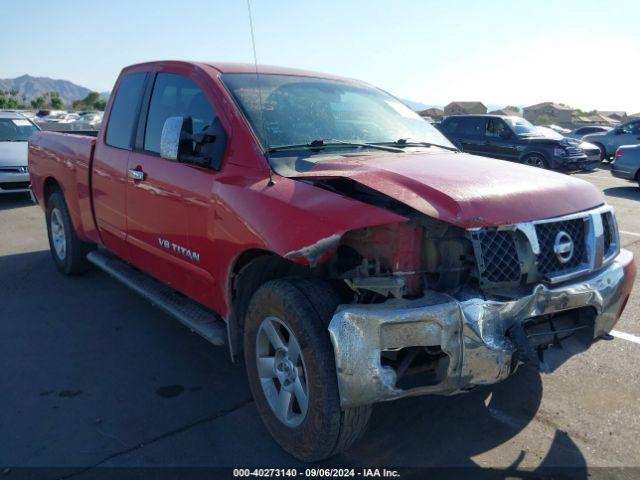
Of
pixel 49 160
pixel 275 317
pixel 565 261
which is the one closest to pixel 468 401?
pixel 565 261

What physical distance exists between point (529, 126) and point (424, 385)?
1507 centimetres

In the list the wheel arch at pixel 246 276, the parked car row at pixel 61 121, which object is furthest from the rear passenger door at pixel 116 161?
the parked car row at pixel 61 121

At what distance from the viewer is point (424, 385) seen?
2631 millimetres

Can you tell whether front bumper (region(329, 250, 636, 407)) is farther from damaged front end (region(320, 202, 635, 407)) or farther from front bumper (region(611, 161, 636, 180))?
front bumper (region(611, 161, 636, 180))

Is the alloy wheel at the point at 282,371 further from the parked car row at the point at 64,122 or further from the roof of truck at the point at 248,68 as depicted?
the parked car row at the point at 64,122

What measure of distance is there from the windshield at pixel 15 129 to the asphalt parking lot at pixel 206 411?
7.84 metres

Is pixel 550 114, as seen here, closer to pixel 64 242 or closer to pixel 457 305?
pixel 64 242

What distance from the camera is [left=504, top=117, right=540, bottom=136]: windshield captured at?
51.2 ft

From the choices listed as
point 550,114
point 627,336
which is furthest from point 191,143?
point 550,114

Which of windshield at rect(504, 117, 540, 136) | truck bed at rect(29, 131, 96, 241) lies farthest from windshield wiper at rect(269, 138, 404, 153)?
windshield at rect(504, 117, 540, 136)

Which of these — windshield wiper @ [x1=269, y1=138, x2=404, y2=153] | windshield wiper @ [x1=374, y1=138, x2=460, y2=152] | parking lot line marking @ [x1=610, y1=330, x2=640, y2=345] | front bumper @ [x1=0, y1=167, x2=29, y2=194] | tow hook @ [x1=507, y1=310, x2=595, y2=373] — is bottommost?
parking lot line marking @ [x1=610, y1=330, x2=640, y2=345]

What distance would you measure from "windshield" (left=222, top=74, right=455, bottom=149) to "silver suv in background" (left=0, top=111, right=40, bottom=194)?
791cm

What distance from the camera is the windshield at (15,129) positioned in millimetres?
11406

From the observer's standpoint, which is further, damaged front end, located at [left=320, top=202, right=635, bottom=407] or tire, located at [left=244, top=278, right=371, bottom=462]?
tire, located at [left=244, top=278, right=371, bottom=462]
